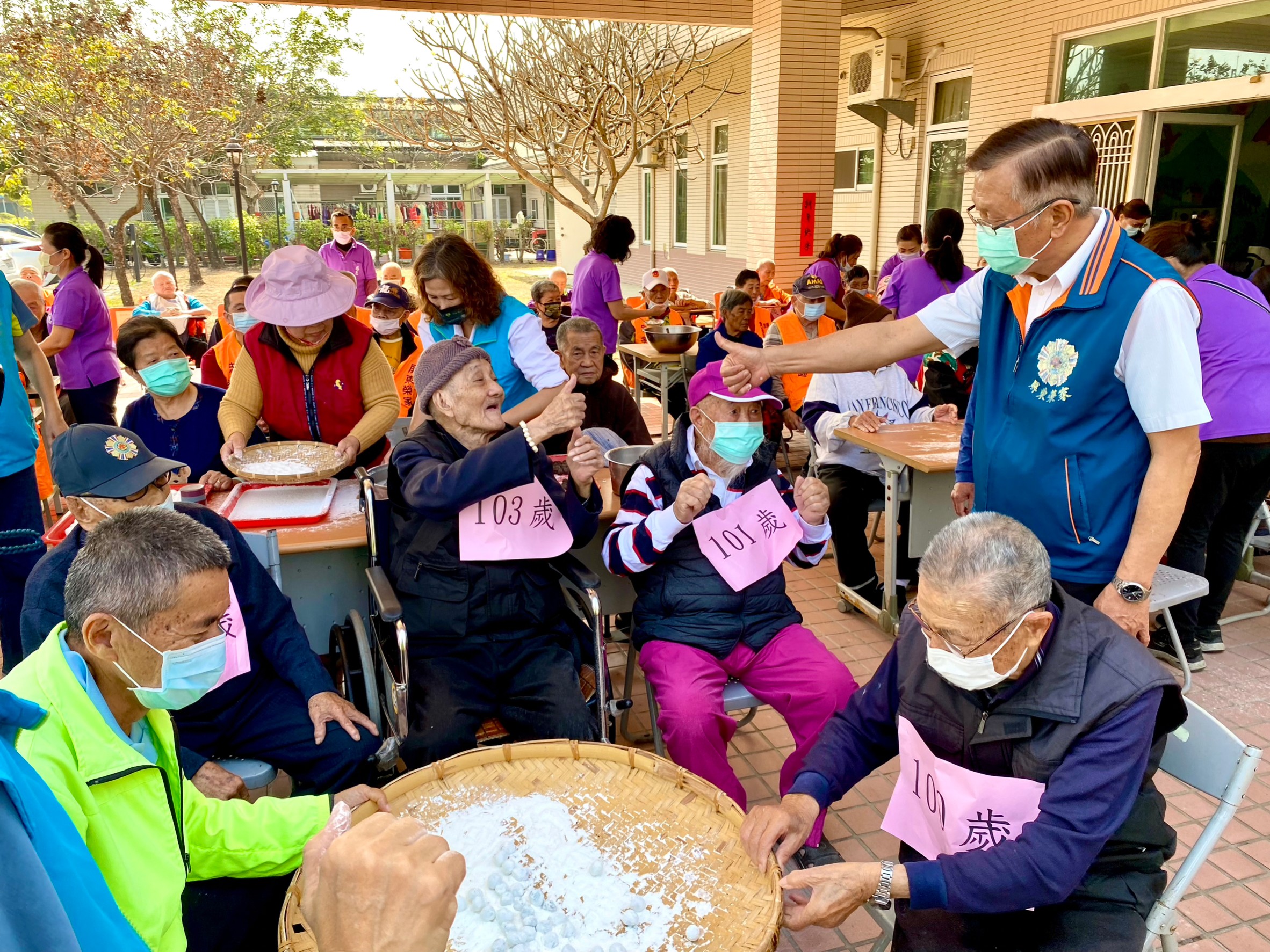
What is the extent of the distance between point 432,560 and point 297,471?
0.91 metres

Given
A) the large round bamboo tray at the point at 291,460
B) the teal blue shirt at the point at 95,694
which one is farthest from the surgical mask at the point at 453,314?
the teal blue shirt at the point at 95,694

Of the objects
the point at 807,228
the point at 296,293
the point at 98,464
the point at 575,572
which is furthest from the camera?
the point at 807,228

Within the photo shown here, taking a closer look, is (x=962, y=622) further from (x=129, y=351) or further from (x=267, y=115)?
(x=267, y=115)

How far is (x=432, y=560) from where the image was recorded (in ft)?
9.49

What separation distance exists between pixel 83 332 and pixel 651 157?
1492 centimetres

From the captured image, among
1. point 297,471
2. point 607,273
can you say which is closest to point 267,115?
point 607,273

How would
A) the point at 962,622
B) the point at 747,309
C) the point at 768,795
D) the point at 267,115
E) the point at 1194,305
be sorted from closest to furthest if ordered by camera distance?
the point at 962,622, the point at 1194,305, the point at 768,795, the point at 747,309, the point at 267,115

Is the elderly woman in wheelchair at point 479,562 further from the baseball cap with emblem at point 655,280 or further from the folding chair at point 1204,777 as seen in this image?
the baseball cap with emblem at point 655,280

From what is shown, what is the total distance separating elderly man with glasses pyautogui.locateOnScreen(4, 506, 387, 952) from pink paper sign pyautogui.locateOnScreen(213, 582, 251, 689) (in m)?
0.61

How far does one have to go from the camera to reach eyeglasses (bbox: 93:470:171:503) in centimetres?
246

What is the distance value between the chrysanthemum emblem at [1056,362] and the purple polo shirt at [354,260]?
7.39 m

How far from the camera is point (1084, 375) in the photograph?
221cm

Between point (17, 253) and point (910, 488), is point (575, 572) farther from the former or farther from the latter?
point (17, 253)

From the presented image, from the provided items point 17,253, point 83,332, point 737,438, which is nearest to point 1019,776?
point 737,438
